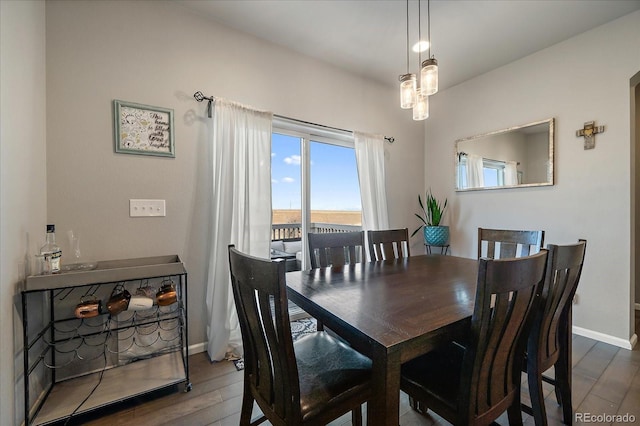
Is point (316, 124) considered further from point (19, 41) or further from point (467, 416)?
point (467, 416)

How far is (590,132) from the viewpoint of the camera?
92.7 inches

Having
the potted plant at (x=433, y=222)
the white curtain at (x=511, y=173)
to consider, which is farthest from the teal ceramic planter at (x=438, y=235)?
the white curtain at (x=511, y=173)

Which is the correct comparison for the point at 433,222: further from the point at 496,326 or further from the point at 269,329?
the point at 269,329

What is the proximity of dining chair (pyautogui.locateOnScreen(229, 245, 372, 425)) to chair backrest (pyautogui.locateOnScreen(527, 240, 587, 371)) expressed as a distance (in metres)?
0.78

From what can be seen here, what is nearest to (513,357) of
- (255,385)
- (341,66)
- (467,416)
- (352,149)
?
(467,416)

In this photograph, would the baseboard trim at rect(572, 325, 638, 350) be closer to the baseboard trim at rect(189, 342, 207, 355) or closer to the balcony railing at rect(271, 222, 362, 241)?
the balcony railing at rect(271, 222, 362, 241)

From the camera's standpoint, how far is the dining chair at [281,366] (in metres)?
0.88

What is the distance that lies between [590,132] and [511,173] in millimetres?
679

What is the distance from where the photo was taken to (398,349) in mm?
823

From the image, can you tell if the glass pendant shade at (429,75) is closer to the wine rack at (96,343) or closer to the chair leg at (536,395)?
the chair leg at (536,395)

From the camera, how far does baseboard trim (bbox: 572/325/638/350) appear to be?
2202 millimetres

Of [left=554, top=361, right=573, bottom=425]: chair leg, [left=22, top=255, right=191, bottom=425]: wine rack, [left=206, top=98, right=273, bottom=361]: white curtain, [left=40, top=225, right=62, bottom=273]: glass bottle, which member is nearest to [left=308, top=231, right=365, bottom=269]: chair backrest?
[left=206, top=98, right=273, bottom=361]: white curtain

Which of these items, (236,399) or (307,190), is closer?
(236,399)

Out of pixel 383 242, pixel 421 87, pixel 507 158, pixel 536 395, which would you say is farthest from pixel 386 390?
pixel 507 158
